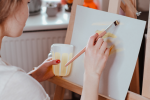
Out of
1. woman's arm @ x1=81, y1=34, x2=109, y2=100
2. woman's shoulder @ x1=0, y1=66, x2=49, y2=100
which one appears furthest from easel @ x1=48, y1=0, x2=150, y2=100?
woman's shoulder @ x1=0, y1=66, x2=49, y2=100

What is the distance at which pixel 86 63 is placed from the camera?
0.76m

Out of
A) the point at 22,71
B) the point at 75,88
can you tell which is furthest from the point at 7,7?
the point at 75,88

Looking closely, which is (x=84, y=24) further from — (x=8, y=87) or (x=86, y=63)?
(x=8, y=87)

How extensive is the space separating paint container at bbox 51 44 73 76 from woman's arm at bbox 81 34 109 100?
0.68 feet

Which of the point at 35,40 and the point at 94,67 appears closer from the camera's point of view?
the point at 94,67

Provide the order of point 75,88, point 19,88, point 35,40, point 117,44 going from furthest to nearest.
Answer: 1. point 35,40
2. point 75,88
3. point 117,44
4. point 19,88

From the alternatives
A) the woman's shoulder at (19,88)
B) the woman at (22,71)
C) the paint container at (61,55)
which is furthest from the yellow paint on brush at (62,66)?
the woman's shoulder at (19,88)

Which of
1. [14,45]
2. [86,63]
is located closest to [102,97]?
[86,63]

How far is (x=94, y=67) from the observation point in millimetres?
744

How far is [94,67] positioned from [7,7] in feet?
1.30

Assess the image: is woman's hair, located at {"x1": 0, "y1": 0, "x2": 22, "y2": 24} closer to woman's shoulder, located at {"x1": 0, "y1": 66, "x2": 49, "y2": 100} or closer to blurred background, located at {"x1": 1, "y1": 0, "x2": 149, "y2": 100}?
woman's shoulder, located at {"x1": 0, "y1": 66, "x2": 49, "y2": 100}

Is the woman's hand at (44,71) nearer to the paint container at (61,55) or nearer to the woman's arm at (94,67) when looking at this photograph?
the paint container at (61,55)

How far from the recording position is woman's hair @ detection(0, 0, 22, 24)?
0.65m

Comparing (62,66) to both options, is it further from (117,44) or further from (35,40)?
(35,40)
